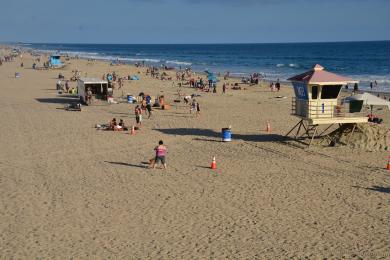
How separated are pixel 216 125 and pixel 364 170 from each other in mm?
9592

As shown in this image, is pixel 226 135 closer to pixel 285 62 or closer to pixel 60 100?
pixel 60 100

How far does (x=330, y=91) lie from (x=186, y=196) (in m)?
8.33

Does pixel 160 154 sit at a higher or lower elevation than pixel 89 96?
lower

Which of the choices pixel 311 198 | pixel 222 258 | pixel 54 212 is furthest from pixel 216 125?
pixel 222 258

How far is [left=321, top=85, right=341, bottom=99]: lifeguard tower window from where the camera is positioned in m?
18.9

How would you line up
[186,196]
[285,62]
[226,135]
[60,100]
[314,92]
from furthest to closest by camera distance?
[285,62], [60,100], [226,135], [314,92], [186,196]

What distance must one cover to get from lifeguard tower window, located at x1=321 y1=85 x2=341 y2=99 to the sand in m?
1.94

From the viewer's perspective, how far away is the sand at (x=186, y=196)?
10266mm

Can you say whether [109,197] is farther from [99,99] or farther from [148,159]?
[99,99]

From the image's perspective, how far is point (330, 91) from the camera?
19.0 m

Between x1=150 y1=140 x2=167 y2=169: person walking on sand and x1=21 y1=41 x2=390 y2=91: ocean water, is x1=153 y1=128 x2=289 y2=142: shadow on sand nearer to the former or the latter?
x1=150 y1=140 x2=167 y2=169: person walking on sand

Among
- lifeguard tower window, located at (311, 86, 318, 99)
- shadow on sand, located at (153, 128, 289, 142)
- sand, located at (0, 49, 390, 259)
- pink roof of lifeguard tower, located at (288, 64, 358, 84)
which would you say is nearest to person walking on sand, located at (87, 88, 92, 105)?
sand, located at (0, 49, 390, 259)

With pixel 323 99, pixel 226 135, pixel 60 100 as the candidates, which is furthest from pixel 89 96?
pixel 323 99

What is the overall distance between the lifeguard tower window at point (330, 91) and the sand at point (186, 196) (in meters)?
1.94
